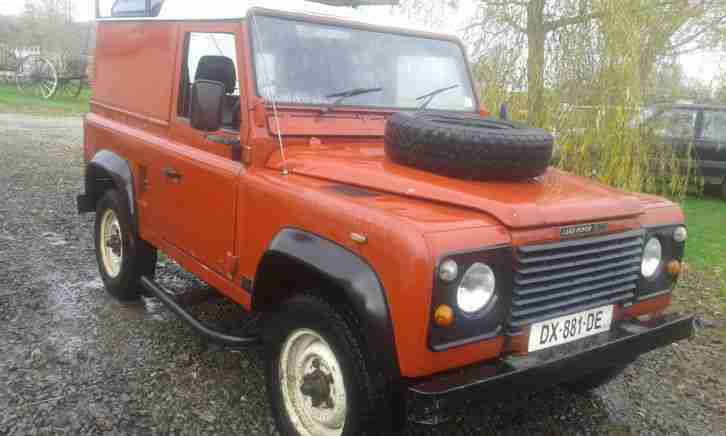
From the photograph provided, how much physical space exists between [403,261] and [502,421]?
5.10 feet

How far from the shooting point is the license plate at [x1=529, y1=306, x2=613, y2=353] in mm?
2512

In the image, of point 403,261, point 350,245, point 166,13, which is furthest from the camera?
point 166,13

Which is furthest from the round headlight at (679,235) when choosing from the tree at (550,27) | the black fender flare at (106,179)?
the black fender flare at (106,179)

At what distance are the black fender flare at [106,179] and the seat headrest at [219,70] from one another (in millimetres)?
1094

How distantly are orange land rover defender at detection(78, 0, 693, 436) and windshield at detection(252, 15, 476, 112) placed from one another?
0.01 metres

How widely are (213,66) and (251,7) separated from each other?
17.9 inches

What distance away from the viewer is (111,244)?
485cm

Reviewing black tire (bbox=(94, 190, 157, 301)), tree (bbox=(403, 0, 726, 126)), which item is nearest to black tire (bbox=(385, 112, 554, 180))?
black tire (bbox=(94, 190, 157, 301))

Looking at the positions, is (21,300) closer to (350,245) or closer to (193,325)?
(193,325)

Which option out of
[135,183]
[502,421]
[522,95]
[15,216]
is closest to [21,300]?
[135,183]

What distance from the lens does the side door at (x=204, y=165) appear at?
10.8 ft

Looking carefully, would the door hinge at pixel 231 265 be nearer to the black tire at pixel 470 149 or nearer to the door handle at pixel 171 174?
the door handle at pixel 171 174

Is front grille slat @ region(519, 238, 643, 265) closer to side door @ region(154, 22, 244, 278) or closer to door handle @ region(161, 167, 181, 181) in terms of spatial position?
side door @ region(154, 22, 244, 278)

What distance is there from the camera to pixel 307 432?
2.86 meters
